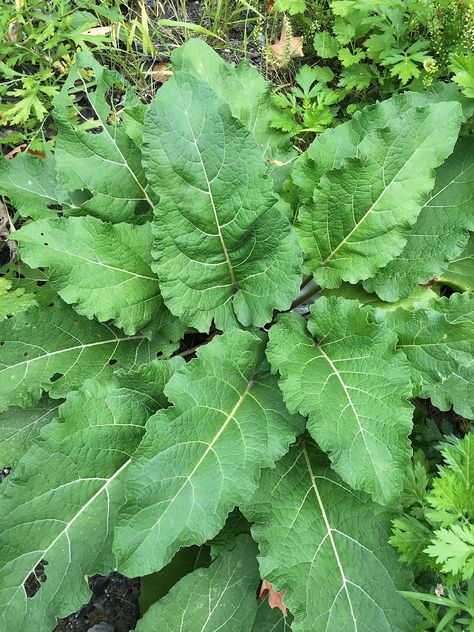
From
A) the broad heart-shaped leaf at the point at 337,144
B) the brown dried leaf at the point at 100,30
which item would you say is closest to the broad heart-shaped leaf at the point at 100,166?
the broad heart-shaped leaf at the point at 337,144

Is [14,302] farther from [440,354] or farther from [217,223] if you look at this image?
[440,354]

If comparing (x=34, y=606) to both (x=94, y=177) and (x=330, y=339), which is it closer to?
(x=330, y=339)

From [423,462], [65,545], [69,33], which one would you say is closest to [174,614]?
[65,545]

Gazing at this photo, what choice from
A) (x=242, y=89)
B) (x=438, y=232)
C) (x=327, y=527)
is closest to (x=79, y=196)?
(x=242, y=89)

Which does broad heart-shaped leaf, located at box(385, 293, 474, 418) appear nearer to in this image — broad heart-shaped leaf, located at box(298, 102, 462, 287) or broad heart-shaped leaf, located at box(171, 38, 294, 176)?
broad heart-shaped leaf, located at box(298, 102, 462, 287)

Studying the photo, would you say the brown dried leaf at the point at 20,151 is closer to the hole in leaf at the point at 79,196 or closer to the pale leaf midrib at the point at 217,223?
the hole in leaf at the point at 79,196

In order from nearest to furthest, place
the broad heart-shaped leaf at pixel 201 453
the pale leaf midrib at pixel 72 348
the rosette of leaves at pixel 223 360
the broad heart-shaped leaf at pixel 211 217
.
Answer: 1. the broad heart-shaped leaf at pixel 201 453
2. the rosette of leaves at pixel 223 360
3. the broad heart-shaped leaf at pixel 211 217
4. the pale leaf midrib at pixel 72 348
